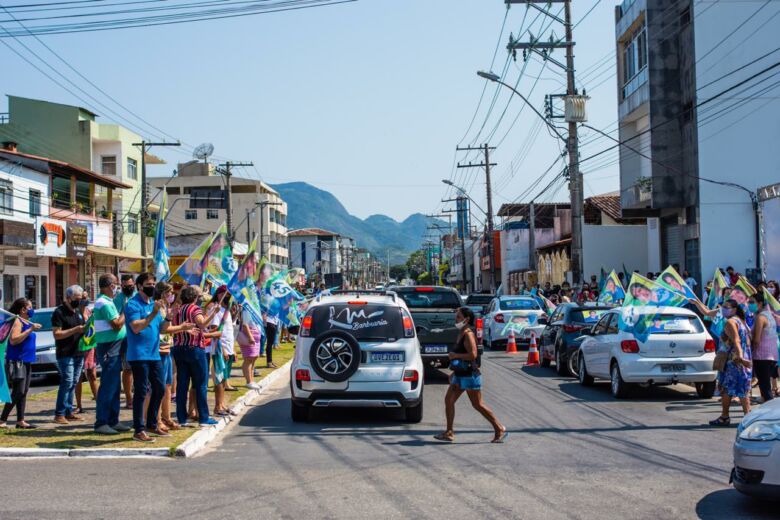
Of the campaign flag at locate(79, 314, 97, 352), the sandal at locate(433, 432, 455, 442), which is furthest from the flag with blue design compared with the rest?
the sandal at locate(433, 432, 455, 442)

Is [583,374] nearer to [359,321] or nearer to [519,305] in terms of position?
[359,321]

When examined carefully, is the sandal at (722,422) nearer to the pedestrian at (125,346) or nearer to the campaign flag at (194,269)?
the campaign flag at (194,269)

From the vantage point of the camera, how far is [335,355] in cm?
1149

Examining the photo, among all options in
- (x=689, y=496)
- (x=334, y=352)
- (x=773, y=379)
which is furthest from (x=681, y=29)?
(x=689, y=496)

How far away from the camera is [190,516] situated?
675 centimetres

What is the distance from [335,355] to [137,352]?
2768 mm

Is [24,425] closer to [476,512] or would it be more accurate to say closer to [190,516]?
[190,516]

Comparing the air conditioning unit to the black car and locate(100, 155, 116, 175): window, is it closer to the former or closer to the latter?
the black car

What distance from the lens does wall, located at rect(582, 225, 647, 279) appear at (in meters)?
45.1

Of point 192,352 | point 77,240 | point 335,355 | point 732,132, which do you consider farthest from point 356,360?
point 77,240

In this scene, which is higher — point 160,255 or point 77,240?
point 77,240

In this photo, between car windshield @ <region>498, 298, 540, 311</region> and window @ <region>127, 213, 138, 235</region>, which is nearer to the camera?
car windshield @ <region>498, 298, 540, 311</region>

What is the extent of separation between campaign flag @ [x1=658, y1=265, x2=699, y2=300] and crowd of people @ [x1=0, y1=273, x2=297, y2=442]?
27.3 ft

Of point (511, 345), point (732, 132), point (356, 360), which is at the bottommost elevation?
point (511, 345)
